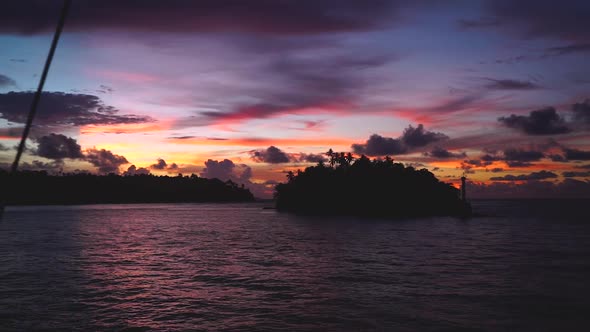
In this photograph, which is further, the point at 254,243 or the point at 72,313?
the point at 254,243

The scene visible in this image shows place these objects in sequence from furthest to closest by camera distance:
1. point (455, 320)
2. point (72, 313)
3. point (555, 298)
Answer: point (555, 298), point (72, 313), point (455, 320)

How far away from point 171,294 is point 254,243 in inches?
1701

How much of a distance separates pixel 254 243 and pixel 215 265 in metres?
27.0

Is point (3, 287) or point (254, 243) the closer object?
point (3, 287)

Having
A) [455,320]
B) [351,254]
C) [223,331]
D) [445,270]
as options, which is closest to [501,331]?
[455,320]

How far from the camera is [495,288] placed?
36.0 m

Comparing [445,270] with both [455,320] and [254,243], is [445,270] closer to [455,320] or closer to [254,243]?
[455,320]

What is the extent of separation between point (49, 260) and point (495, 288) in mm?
49194

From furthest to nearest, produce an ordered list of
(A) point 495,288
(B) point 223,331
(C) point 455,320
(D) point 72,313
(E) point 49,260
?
(E) point 49,260
(A) point 495,288
(D) point 72,313
(C) point 455,320
(B) point 223,331

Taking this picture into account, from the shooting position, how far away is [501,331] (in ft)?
79.4

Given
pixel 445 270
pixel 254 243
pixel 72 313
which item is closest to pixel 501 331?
pixel 445 270

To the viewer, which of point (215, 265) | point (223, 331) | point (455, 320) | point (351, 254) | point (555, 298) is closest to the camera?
point (223, 331)

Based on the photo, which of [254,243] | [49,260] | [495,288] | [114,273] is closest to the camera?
[495,288]

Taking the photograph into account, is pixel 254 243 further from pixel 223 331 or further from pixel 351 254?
pixel 223 331
